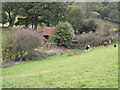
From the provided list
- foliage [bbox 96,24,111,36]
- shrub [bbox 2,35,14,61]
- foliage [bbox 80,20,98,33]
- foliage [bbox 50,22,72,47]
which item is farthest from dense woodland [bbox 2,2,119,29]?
shrub [bbox 2,35,14,61]

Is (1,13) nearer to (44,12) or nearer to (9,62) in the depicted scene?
(44,12)

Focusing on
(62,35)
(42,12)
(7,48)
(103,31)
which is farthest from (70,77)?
(103,31)

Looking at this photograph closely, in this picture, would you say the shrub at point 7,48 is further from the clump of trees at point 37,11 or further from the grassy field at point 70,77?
the clump of trees at point 37,11

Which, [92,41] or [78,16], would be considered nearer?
[92,41]

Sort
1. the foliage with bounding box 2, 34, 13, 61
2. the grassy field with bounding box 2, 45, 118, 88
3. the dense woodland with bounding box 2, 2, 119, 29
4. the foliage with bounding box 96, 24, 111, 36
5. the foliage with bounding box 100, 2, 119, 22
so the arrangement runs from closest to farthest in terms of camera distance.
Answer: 1. the grassy field with bounding box 2, 45, 118, 88
2. the foliage with bounding box 2, 34, 13, 61
3. the foliage with bounding box 96, 24, 111, 36
4. the dense woodland with bounding box 2, 2, 119, 29
5. the foliage with bounding box 100, 2, 119, 22

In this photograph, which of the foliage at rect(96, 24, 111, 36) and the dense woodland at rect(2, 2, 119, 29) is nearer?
the foliage at rect(96, 24, 111, 36)

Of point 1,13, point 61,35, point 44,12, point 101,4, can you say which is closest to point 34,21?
point 44,12

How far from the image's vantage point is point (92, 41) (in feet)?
113

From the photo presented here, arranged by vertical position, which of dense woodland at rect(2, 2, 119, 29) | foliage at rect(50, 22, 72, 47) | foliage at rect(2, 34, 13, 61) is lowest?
foliage at rect(2, 34, 13, 61)

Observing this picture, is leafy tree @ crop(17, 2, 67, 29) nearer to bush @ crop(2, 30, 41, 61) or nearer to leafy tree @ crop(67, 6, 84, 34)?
leafy tree @ crop(67, 6, 84, 34)

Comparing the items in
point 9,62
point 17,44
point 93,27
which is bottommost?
point 9,62

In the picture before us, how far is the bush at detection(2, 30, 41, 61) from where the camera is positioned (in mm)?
23891

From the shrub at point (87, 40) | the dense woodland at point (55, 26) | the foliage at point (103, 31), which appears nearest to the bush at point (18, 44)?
the dense woodland at point (55, 26)

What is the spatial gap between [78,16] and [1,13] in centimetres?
1595
